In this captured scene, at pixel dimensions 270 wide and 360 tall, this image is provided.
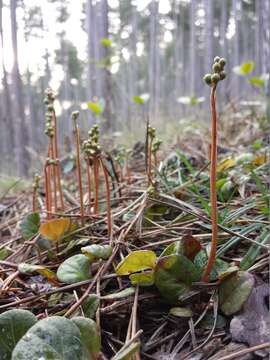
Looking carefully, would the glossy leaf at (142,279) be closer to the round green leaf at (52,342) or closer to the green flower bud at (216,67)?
the round green leaf at (52,342)

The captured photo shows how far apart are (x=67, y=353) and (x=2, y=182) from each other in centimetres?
377

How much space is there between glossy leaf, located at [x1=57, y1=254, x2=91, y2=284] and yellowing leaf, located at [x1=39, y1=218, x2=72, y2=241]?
0.16m

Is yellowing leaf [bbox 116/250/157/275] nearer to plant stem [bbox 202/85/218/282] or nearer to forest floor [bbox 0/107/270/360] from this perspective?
forest floor [bbox 0/107/270/360]

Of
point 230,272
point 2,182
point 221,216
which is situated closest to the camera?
point 230,272

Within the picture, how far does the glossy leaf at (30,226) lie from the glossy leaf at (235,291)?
645 millimetres

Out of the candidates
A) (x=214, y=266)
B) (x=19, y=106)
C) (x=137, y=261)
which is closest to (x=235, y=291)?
(x=214, y=266)

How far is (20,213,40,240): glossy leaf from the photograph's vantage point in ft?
3.77

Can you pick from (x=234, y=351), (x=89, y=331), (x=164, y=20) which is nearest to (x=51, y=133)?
(x=89, y=331)

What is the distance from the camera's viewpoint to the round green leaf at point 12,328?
63cm

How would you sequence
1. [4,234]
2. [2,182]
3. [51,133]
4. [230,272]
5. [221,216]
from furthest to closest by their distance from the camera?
[2,182]
[4,234]
[51,133]
[221,216]
[230,272]

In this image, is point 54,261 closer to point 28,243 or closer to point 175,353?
point 28,243

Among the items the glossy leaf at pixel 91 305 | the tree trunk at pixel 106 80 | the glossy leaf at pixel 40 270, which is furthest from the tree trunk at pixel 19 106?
the glossy leaf at pixel 91 305

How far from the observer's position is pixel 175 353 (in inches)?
26.3

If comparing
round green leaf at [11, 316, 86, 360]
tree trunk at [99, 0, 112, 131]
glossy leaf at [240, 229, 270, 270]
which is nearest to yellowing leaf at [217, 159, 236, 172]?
glossy leaf at [240, 229, 270, 270]
